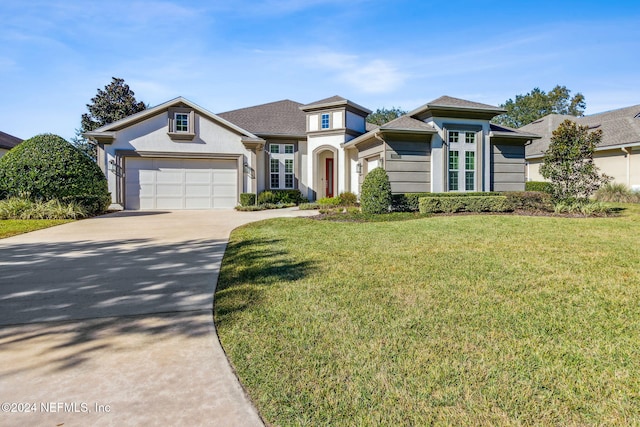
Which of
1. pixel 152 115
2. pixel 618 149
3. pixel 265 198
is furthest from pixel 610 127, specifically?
pixel 152 115

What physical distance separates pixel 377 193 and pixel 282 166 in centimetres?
826

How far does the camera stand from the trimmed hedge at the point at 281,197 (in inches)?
686

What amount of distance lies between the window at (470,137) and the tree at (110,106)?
24.4 meters

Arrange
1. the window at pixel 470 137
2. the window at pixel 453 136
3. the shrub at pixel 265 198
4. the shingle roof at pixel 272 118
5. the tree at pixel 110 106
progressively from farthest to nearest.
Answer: the tree at pixel 110 106, the shingle roof at pixel 272 118, the shrub at pixel 265 198, the window at pixel 470 137, the window at pixel 453 136

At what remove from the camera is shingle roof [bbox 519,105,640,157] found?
17953 mm

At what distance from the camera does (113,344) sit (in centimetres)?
284

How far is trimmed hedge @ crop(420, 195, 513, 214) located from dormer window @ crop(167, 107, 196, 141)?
1109 cm

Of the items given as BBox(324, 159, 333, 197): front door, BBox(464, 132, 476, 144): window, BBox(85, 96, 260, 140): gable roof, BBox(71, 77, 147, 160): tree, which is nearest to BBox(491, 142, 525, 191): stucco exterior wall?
BBox(464, 132, 476, 144): window

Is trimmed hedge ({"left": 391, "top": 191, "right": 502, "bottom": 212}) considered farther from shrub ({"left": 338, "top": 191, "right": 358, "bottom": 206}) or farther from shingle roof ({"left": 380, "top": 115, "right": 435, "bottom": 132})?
Result: shrub ({"left": 338, "top": 191, "right": 358, "bottom": 206})

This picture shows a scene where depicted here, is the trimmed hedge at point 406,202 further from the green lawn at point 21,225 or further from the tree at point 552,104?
the tree at point 552,104

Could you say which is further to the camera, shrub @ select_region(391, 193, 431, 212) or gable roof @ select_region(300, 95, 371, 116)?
gable roof @ select_region(300, 95, 371, 116)

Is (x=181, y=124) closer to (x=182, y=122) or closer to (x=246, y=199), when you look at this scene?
(x=182, y=122)

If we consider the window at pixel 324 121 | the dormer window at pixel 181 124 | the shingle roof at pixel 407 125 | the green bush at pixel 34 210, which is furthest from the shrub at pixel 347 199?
the green bush at pixel 34 210

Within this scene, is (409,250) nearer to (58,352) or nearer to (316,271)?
(316,271)
